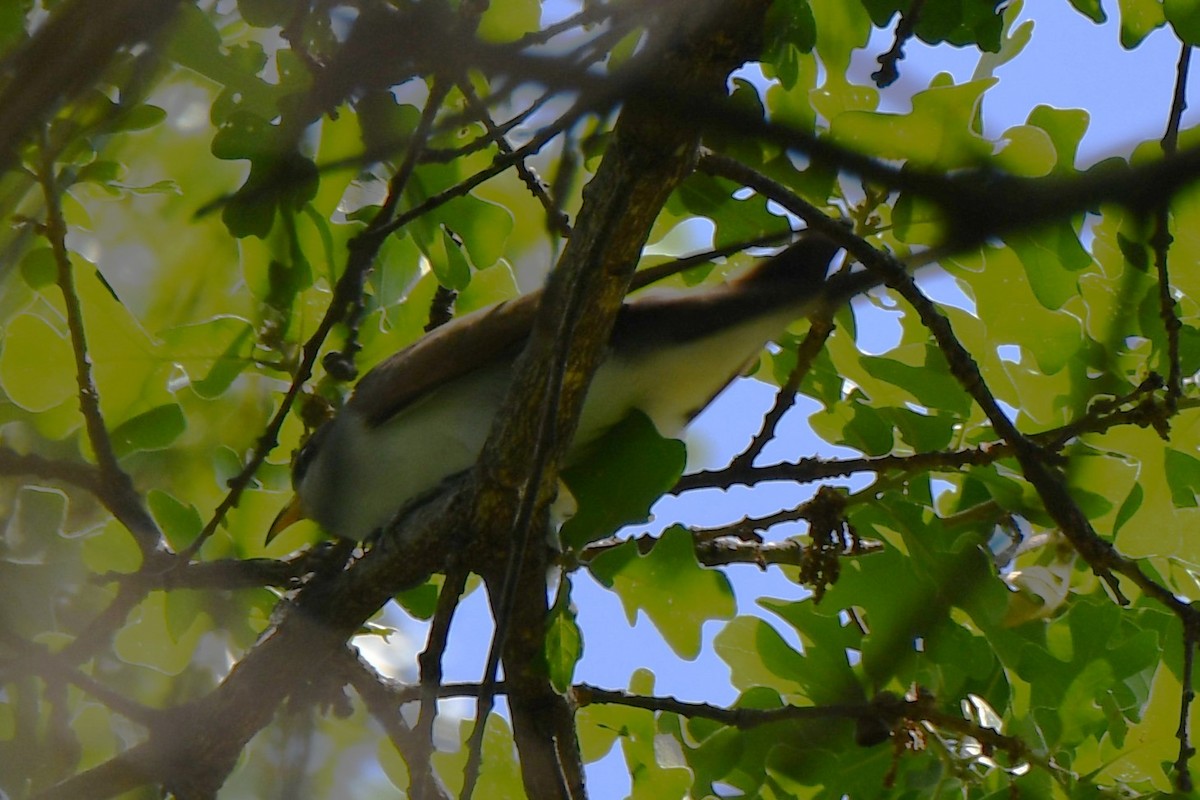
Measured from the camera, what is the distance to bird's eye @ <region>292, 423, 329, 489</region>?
2551mm

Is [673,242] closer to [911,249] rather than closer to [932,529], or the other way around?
[911,249]

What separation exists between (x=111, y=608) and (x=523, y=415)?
793mm

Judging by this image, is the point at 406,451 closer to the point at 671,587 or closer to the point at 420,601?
the point at 420,601

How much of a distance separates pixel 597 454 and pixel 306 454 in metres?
0.78

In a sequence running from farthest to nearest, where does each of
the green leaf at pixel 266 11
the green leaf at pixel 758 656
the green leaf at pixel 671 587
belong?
the green leaf at pixel 758 656 → the green leaf at pixel 671 587 → the green leaf at pixel 266 11

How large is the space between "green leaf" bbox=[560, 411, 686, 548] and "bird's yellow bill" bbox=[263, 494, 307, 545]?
93 cm

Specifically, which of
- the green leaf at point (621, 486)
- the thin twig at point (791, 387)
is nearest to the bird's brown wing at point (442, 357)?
the green leaf at point (621, 486)

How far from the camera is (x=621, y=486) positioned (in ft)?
6.48

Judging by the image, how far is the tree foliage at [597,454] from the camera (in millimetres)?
1761

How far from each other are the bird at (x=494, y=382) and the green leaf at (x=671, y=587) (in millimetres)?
272

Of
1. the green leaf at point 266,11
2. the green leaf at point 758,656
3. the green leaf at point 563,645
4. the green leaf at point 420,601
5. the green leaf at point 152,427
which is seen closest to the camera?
the green leaf at point 266,11

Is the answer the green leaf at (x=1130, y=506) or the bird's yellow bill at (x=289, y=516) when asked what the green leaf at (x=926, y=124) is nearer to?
the green leaf at (x=1130, y=506)

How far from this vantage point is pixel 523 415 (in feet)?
5.89

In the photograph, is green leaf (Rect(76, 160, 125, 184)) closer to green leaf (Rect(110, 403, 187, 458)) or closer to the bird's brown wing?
green leaf (Rect(110, 403, 187, 458))
